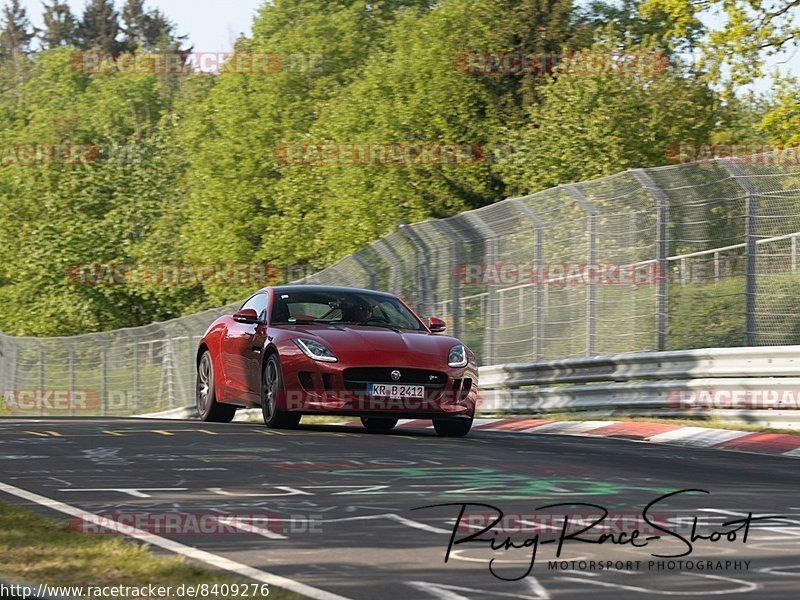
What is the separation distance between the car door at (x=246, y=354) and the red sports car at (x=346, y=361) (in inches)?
0.4

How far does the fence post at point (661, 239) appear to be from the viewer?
1664 centimetres

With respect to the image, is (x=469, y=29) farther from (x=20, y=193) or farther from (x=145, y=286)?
(x=20, y=193)

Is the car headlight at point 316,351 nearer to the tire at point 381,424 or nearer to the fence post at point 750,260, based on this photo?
the tire at point 381,424

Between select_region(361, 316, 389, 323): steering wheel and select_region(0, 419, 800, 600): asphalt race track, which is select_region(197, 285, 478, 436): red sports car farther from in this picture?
select_region(0, 419, 800, 600): asphalt race track

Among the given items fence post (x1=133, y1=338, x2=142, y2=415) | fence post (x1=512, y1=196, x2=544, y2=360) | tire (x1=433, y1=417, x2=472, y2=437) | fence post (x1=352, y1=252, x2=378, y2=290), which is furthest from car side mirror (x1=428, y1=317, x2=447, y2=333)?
fence post (x1=133, y1=338, x2=142, y2=415)

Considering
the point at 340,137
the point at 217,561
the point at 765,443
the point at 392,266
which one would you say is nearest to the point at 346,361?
the point at 765,443

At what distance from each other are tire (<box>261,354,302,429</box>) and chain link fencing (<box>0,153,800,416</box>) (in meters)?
4.65

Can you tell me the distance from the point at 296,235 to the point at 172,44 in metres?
73.3

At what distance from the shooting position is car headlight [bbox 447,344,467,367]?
1408 cm

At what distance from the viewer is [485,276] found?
19828 millimetres

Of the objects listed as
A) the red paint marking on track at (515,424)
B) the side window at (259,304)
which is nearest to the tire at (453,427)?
the side window at (259,304)

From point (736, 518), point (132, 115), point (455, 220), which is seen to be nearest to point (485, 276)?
point (455, 220)

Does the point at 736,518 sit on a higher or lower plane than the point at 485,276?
lower

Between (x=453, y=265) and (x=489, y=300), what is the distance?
825mm
